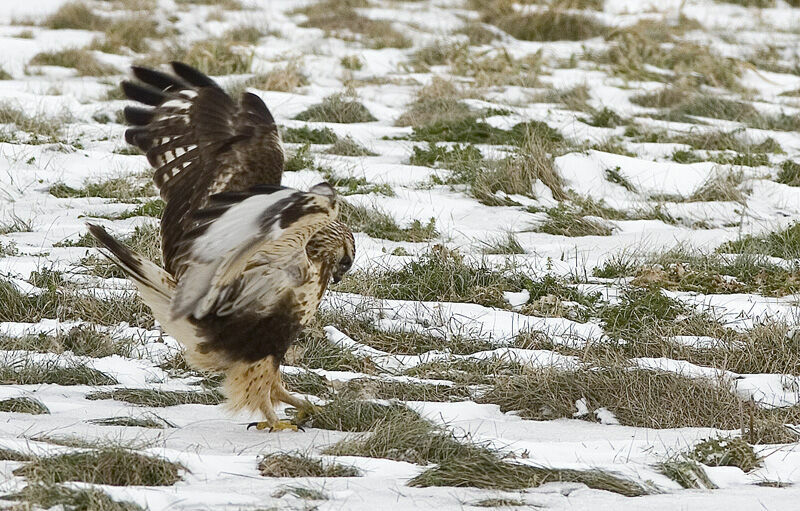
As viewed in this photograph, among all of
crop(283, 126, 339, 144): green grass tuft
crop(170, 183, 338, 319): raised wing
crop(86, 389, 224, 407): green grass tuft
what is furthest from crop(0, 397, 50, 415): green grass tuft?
crop(283, 126, 339, 144): green grass tuft

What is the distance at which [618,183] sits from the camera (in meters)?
8.12

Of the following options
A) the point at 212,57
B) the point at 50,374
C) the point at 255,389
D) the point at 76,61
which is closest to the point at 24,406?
the point at 50,374

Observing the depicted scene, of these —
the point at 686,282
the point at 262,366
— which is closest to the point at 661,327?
the point at 686,282

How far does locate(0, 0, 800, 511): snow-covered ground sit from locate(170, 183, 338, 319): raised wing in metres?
0.56

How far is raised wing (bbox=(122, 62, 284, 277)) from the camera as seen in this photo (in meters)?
4.88

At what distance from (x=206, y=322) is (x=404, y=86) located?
6.86 metres

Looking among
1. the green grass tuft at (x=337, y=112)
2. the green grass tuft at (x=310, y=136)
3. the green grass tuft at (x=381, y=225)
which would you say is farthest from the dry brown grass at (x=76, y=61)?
the green grass tuft at (x=381, y=225)

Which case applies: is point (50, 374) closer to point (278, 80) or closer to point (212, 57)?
point (278, 80)

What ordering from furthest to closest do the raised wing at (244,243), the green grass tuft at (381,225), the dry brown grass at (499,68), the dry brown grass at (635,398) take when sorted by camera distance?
the dry brown grass at (499,68)
the green grass tuft at (381,225)
the dry brown grass at (635,398)
the raised wing at (244,243)

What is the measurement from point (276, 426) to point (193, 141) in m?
1.41

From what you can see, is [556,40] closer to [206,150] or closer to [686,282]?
[686,282]

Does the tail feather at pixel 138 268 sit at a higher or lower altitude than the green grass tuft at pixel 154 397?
higher

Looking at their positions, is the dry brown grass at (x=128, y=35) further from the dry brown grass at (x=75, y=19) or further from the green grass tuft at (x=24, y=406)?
the green grass tuft at (x=24, y=406)

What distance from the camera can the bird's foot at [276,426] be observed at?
14.9 feet
